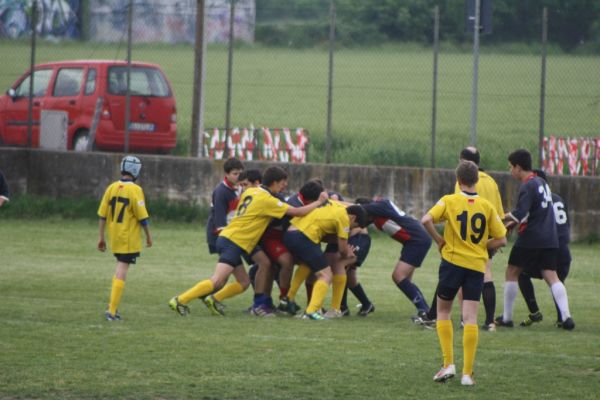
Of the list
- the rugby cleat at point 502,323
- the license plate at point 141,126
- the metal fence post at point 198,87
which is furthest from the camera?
the license plate at point 141,126

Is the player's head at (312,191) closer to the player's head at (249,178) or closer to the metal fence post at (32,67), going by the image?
the player's head at (249,178)

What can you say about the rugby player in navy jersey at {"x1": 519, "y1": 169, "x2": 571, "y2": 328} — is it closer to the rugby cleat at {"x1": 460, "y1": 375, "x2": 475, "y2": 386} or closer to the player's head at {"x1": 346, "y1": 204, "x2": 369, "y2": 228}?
the player's head at {"x1": 346, "y1": 204, "x2": 369, "y2": 228}

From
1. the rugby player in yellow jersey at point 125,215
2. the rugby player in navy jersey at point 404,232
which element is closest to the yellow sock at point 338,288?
the rugby player in navy jersey at point 404,232

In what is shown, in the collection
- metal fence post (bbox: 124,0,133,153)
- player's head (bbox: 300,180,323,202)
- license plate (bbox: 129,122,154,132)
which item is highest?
metal fence post (bbox: 124,0,133,153)

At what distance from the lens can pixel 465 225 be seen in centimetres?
921

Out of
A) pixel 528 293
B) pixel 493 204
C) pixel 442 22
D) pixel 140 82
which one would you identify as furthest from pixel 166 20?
pixel 528 293

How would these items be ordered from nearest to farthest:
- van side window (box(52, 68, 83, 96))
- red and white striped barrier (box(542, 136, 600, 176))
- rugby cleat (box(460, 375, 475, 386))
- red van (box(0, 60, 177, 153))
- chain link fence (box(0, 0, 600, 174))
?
rugby cleat (box(460, 375, 475, 386)) → chain link fence (box(0, 0, 600, 174)) → red and white striped barrier (box(542, 136, 600, 176)) → red van (box(0, 60, 177, 153)) → van side window (box(52, 68, 83, 96))

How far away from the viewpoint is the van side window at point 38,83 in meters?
22.7

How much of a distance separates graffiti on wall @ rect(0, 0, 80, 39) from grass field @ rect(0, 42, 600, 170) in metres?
0.34

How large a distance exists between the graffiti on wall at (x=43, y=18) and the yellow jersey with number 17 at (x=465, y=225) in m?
13.8

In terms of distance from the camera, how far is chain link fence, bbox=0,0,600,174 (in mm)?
20469

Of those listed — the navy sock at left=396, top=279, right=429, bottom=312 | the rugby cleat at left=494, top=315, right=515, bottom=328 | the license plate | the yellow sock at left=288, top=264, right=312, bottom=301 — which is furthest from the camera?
the license plate

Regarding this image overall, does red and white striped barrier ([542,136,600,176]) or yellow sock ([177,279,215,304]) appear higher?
red and white striped barrier ([542,136,600,176])

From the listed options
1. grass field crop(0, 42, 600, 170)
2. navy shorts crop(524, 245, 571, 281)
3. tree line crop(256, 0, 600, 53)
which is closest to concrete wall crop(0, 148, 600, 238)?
grass field crop(0, 42, 600, 170)
